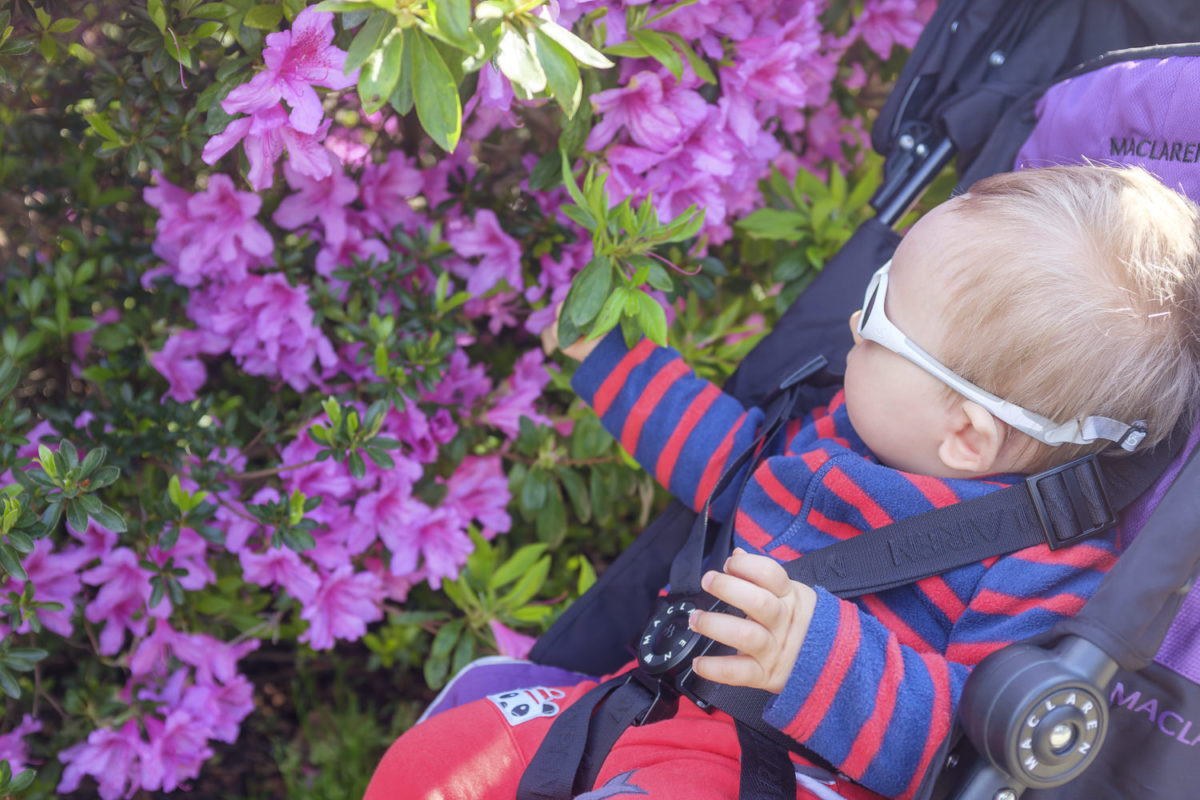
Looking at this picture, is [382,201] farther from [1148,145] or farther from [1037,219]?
[1148,145]

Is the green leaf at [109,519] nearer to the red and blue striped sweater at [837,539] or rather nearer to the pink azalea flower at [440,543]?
the pink azalea flower at [440,543]

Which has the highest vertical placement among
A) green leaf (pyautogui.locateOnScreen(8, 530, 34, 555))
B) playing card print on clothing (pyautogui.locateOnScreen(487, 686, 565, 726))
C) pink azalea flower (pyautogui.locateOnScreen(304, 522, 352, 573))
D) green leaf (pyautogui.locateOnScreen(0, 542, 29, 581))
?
green leaf (pyautogui.locateOnScreen(8, 530, 34, 555))

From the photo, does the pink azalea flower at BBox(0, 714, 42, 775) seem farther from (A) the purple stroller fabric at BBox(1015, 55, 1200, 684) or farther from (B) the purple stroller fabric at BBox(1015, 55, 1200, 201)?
(B) the purple stroller fabric at BBox(1015, 55, 1200, 201)

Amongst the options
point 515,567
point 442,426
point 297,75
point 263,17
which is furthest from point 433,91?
point 515,567

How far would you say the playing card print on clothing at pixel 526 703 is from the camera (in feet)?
4.90

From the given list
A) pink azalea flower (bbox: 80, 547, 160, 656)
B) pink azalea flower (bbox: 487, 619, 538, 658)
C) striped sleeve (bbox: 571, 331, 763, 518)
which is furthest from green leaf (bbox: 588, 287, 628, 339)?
pink azalea flower (bbox: 80, 547, 160, 656)

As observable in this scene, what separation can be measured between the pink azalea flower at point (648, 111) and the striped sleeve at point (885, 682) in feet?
2.80

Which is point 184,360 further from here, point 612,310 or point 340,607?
point 612,310

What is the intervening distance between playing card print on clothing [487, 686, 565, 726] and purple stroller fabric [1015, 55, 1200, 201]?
1233mm

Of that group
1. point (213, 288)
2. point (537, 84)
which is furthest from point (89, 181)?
point (537, 84)

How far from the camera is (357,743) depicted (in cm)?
222

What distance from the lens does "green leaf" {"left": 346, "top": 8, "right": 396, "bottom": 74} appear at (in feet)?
3.10

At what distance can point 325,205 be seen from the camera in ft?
5.93

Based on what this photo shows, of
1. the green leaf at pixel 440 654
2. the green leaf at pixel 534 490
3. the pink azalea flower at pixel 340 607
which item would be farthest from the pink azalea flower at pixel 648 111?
the green leaf at pixel 440 654
